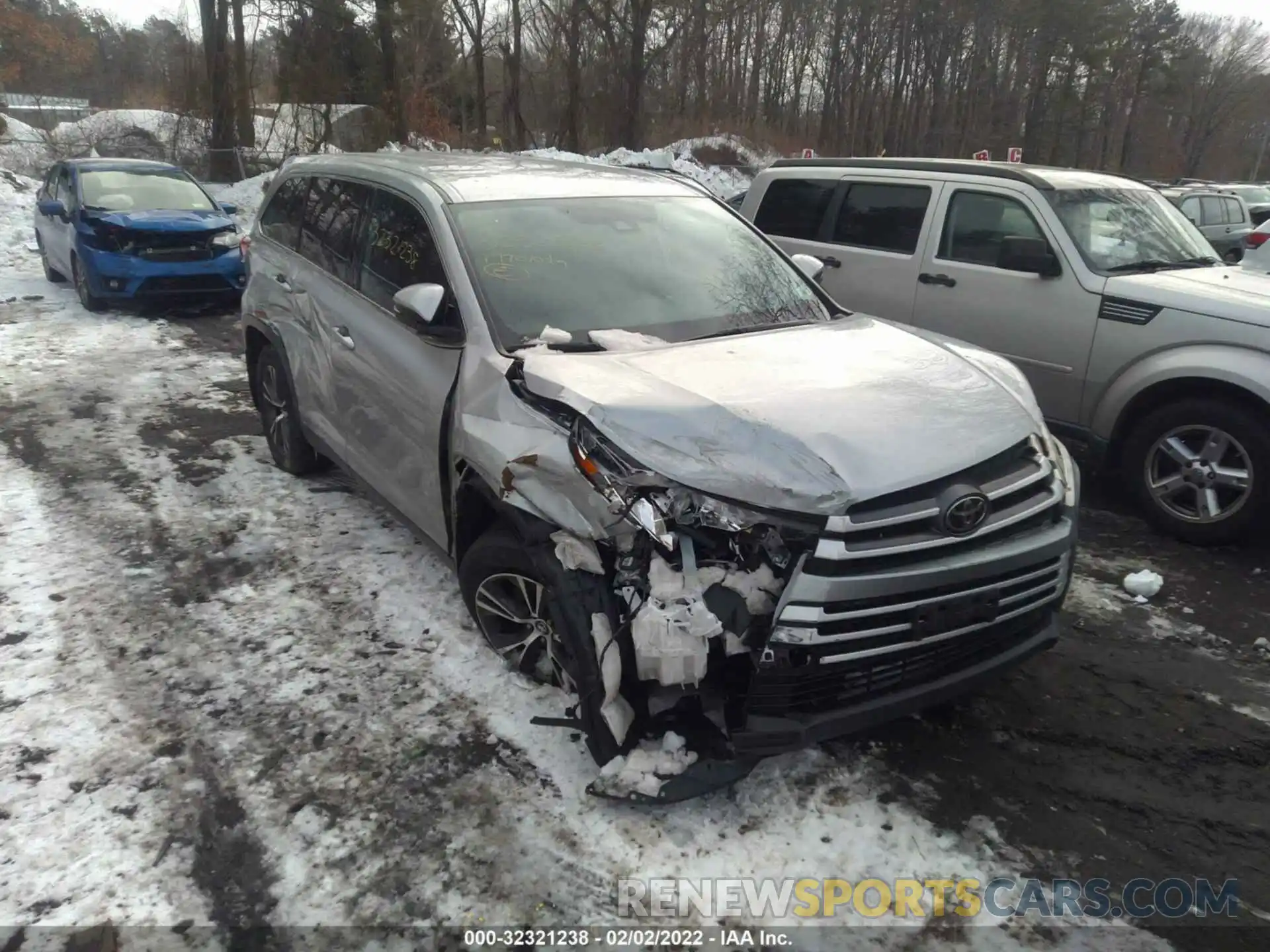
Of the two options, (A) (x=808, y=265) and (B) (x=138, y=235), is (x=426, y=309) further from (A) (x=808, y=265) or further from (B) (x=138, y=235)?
(B) (x=138, y=235)

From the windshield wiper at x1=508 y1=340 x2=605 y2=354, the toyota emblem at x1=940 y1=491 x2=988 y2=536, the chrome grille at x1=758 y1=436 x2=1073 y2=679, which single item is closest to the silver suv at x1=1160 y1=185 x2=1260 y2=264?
the chrome grille at x1=758 y1=436 x2=1073 y2=679

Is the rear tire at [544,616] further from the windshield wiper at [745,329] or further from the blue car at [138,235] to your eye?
the blue car at [138,235]

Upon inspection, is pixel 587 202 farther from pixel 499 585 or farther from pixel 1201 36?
pixel 1201 36

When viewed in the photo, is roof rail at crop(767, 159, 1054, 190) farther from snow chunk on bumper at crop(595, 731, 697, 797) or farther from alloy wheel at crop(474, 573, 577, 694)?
snow chunk on bumper at crop(595, 731, 697, 797)

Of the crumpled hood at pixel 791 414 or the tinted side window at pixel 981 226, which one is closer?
the crumpled hood at pixel 791 414

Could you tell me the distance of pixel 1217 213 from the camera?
615 inches

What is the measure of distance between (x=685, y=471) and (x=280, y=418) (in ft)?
12.6

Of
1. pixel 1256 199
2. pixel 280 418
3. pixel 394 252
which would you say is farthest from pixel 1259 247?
pixel 1256 199

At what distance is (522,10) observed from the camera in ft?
109

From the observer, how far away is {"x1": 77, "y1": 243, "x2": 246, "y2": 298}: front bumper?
10203mm

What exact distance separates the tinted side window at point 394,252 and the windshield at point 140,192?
831 cm

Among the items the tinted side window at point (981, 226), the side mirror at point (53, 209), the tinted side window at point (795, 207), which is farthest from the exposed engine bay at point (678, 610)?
the side mirror at point (53, 209)

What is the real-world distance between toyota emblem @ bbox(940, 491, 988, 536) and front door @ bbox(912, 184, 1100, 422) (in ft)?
10.5

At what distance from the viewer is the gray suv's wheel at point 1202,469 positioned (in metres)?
4.68
